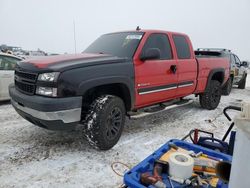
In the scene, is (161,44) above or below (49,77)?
above

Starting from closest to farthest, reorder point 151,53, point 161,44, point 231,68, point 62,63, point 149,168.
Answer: point 149,168
point 62,63
point 151,53
point 161,44
point 231,68

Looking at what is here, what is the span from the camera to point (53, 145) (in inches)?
152

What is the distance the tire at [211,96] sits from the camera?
650cm

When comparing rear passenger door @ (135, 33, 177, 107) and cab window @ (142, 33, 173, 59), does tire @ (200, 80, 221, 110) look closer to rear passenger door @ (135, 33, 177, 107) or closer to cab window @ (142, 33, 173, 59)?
rear passenger door @ (135, 33, 177, 107)

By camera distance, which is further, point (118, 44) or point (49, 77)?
point (118, 44)

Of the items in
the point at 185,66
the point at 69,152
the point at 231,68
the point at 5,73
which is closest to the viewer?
the point at 69,152

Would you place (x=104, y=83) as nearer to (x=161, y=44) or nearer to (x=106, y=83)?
(x=106, y=83)

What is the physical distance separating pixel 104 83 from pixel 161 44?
6.19 feet

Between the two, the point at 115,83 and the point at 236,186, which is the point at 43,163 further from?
the point at 236,186

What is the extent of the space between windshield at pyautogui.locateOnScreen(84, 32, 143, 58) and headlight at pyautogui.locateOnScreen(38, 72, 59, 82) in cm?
142

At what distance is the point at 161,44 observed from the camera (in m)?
4.82

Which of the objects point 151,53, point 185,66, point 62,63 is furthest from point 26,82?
point 185,66

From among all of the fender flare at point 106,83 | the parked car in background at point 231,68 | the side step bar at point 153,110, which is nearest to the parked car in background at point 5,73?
the side step bar at point 153,110

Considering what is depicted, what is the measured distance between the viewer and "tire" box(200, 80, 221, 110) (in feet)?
21.3
